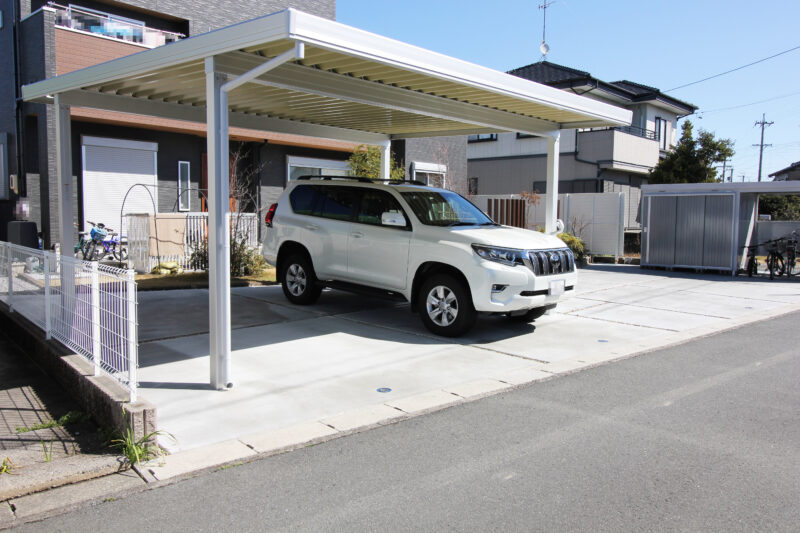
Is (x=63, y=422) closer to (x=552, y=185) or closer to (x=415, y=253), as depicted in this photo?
(x=415, y=253)

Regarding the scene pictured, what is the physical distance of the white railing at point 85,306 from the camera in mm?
4637

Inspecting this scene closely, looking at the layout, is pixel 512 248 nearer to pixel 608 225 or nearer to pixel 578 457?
pixel 578 457

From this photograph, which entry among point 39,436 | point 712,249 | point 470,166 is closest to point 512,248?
point 39,436

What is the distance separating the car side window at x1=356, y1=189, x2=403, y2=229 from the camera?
8.74 metres

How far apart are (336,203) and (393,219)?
1.40 meters

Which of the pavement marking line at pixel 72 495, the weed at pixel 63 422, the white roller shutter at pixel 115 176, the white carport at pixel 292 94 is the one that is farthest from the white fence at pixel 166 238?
the pavement marking line at pixel 72 495

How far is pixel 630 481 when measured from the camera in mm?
3893

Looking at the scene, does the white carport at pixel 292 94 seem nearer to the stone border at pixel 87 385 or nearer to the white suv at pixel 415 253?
the stone border at pixel 87 385

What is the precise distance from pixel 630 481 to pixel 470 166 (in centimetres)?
2835

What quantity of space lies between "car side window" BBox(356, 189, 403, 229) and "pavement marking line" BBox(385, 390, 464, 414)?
11.8 feet

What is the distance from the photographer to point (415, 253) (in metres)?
8.13

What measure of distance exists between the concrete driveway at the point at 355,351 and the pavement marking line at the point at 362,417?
0.02 m

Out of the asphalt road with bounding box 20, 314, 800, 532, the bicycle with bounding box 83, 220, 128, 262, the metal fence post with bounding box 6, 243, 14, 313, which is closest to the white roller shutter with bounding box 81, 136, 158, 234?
the bicycle with bounding box 83, 220, 128, 262

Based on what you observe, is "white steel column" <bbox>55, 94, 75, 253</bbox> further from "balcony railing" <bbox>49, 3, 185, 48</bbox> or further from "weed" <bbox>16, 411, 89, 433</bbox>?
"balcony railing" <bbox>49, 3, 185, 48</bbox>
